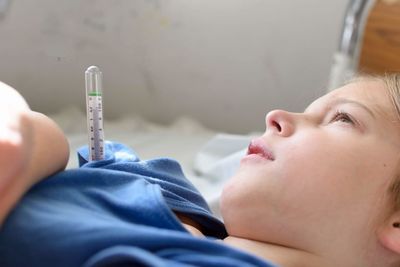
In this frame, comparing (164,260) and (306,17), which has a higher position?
(306,17)

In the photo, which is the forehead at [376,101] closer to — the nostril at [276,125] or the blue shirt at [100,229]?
the nostril at [276,125]

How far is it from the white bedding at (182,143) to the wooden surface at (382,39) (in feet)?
1.78

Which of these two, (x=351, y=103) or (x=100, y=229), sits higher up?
(x=351, y=103)

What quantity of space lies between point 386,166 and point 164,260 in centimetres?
32

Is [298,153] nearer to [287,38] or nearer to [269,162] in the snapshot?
[269,162]

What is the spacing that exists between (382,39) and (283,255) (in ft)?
3.96

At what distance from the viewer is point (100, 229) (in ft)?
1.90

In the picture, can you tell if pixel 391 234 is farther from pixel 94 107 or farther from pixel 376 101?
pixel 94 107

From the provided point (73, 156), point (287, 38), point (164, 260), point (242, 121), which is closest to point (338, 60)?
point (287, 38)

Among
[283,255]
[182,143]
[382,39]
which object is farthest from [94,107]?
[382,39]

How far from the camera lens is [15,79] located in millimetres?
1376

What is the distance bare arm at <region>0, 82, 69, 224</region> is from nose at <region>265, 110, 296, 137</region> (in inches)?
10.9

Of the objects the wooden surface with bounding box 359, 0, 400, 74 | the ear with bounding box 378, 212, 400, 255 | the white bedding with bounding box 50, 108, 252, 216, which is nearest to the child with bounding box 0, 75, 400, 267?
the ear with bounding box 378, 212, 400, 255

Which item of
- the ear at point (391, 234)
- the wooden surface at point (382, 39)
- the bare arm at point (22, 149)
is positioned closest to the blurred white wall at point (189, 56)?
the wooden surface at point (382, 39)
